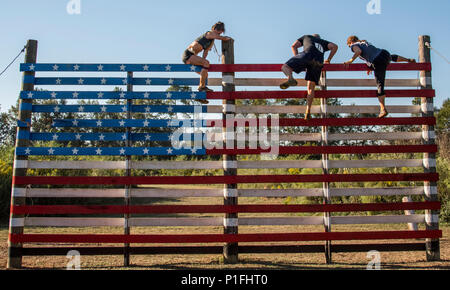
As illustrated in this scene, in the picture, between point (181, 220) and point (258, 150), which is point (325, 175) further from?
point (181, 220)

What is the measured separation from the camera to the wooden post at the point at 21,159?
604cm

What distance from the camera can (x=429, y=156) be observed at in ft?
21.6

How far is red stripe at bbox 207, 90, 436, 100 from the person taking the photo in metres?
6.36

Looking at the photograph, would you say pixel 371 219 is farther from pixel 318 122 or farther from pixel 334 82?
pixel 334 82

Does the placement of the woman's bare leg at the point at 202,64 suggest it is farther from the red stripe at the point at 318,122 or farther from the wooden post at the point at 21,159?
the wooden post at the point at 21,159

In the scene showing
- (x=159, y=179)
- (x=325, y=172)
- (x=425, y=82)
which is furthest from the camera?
(x=425, y=82)

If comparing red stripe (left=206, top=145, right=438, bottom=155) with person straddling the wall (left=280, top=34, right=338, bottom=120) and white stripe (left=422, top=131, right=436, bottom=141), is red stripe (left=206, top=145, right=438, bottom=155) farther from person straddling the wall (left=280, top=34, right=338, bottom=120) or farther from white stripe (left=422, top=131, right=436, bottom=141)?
person straddling the wall (left=280, top=34, right=338, bottom=120)

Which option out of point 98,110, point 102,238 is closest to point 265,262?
point 102,238

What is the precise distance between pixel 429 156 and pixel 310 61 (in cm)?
305

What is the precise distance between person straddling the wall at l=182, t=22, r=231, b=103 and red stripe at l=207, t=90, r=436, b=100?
347mm

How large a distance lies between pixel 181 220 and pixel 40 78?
388 cm

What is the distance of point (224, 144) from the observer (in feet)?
20.6

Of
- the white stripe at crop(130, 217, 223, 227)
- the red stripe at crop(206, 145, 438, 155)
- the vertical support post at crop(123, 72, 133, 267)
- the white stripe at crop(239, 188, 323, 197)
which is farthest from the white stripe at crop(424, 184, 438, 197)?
the vertical support post at crop(123, 72, 133, 267)

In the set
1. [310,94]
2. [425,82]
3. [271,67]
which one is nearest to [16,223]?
[271,67]
